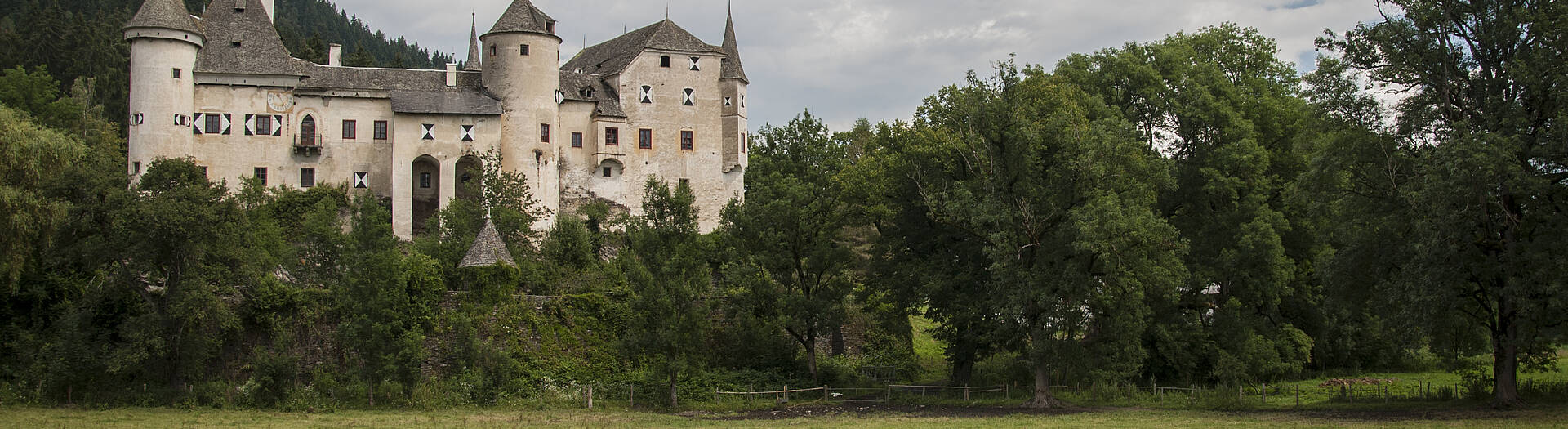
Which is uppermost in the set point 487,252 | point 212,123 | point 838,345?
point 212,123

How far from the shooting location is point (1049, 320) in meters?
31.3

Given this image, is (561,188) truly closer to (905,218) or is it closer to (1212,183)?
(905,218)

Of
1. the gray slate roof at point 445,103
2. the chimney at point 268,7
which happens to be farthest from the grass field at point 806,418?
the chimney at point 268,7

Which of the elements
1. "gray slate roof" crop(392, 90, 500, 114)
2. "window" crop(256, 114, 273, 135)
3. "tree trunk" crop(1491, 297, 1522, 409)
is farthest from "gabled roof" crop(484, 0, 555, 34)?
"tree trunk" crop(1491, 297, 1522, 409)

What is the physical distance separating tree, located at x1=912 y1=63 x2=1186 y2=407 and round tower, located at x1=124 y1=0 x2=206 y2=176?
1283 inches

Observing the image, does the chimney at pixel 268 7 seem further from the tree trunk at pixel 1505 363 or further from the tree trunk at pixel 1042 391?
the tree trunk at pixel 1505 363

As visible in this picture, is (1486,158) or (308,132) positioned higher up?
(308,132)

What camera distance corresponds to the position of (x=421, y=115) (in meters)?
52.5

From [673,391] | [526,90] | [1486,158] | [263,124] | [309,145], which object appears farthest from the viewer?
[526,90]

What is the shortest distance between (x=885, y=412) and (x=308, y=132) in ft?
106

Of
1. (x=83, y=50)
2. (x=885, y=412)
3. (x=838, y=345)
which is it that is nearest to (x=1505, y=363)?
(x=885, y=412)

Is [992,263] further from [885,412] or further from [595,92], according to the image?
[595,92]

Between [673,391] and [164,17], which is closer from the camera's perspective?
[673,391]

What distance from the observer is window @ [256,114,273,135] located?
52406 mm
